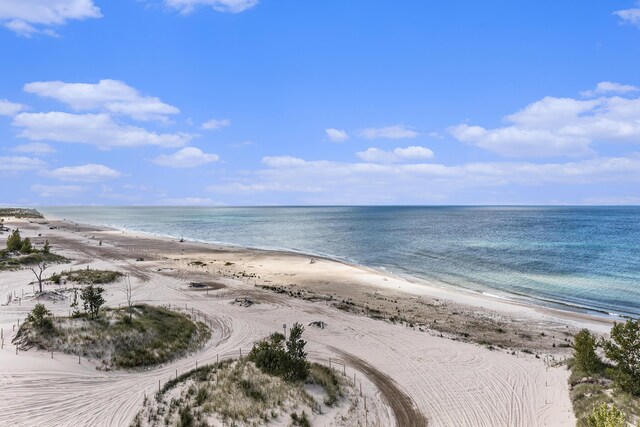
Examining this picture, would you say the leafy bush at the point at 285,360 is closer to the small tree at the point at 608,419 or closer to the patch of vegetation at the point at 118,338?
the patch of vegetation at the point at 118,338

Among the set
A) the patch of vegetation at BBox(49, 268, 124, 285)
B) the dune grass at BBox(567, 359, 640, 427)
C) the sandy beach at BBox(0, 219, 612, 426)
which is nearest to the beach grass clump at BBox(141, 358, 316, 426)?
the sandy beach at BBox(0, 219, 612, 426)

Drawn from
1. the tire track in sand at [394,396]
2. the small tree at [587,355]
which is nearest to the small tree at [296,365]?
the tire track in sand at [394,396]

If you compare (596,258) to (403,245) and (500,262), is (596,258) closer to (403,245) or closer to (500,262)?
(500,262)

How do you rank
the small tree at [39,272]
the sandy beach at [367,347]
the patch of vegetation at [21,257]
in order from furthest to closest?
the patch of vegetation at [21,257] → the small tree at [39,272] → the sandy beach at [367,347]

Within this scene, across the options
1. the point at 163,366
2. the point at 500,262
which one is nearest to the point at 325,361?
the point at 163,366

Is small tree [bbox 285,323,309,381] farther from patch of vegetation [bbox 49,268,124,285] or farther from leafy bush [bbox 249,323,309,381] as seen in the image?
patch of vegetation [bbox 49,268,124,285]

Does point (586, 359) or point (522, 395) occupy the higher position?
point (586, 359)
